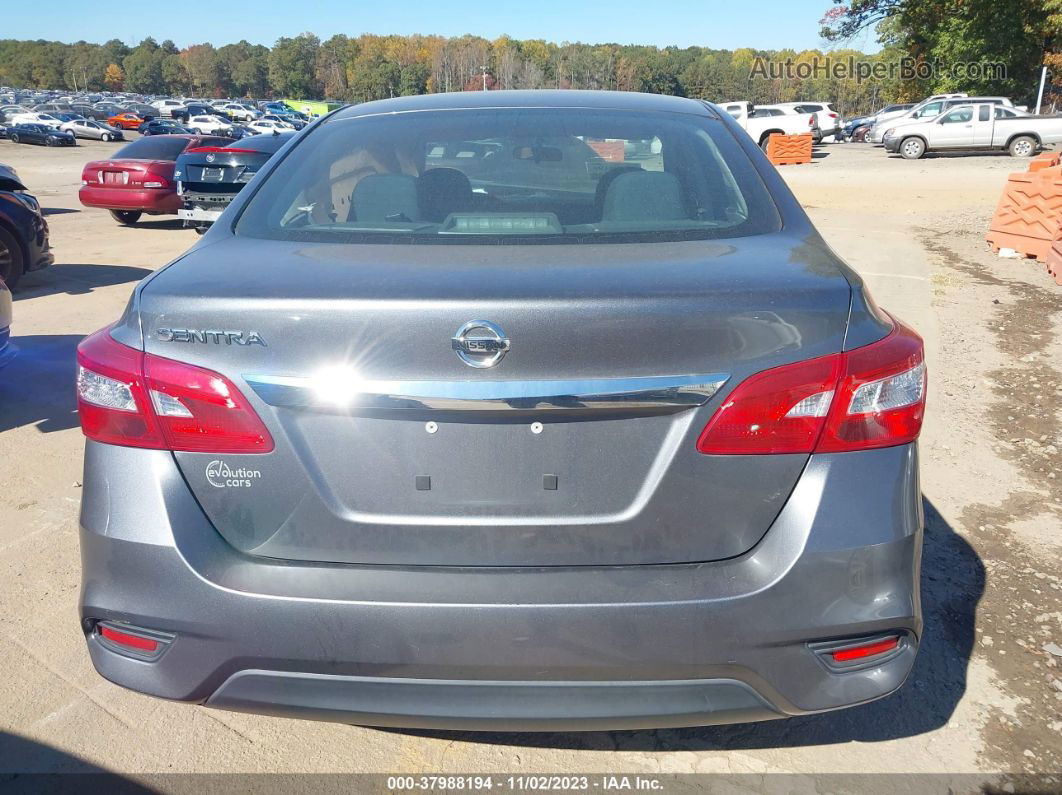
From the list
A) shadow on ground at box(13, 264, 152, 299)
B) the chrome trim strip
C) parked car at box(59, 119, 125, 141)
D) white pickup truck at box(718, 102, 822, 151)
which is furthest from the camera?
parked car at box(59, 119, 125, 141)

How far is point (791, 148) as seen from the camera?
98.0ft

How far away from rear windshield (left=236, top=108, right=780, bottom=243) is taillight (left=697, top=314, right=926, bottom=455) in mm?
588

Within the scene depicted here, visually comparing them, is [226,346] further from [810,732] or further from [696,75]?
[696,75]

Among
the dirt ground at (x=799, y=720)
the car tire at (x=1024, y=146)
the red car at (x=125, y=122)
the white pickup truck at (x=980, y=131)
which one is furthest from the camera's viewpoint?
the red car at (x=125, y=122)

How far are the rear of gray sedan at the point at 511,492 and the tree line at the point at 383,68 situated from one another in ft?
422

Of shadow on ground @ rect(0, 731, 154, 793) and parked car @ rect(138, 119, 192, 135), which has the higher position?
shadow on ground @ rect(0, 731, 154, 793)

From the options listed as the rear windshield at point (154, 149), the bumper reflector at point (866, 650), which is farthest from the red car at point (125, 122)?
the bumper reflector at point (866, 650)

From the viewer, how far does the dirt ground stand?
2.44 metres

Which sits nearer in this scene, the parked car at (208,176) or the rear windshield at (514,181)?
the rear windshield at (514,181)

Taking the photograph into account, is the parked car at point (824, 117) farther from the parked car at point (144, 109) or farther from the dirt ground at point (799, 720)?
the parked car at point (144, 109)

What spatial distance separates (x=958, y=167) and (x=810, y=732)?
89.7ft

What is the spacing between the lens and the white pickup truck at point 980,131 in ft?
94.1

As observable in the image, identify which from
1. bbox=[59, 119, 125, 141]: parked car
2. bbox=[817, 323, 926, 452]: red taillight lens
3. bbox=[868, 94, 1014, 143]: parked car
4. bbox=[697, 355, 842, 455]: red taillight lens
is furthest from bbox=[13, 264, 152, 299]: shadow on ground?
bbox=[59, 119, 125, 141]: parked car

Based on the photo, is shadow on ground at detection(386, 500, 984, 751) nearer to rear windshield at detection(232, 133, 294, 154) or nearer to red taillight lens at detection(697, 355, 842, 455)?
red taillight lens at detection(697, 355, 842, 455)
